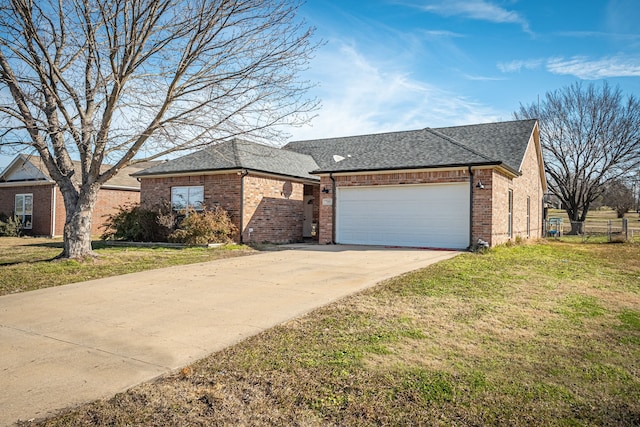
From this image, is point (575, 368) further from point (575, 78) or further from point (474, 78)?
point (575, 78)

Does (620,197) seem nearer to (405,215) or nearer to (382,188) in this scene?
(405,215)

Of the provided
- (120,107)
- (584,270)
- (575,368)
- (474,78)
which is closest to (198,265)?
(120,107)

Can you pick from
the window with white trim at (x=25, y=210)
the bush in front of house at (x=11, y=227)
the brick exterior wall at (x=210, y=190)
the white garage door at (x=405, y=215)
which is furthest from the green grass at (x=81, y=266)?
the window with white trim at (x=25, y=210)

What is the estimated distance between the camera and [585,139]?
103 ft

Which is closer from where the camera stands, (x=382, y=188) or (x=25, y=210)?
(x=382, y=188)

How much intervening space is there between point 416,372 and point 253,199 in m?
13.7

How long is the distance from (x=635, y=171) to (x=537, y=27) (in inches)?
951

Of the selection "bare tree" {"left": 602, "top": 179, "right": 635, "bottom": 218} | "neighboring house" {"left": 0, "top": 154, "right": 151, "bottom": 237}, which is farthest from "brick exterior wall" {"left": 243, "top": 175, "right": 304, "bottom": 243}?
"bare tree" {"left": 602, "top": 179, "right": 635, "bottom": 218}

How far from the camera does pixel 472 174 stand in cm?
1424

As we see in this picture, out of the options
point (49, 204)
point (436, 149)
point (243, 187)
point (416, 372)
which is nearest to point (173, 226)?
point (243, 187)

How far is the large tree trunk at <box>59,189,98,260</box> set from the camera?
1084 centimetres

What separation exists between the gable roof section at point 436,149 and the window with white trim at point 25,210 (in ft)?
51.7

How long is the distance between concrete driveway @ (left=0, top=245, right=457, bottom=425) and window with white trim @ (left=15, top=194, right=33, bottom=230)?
59.8ft

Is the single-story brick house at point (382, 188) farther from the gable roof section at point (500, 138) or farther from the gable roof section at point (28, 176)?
the gable roof section at point (28, 176)
